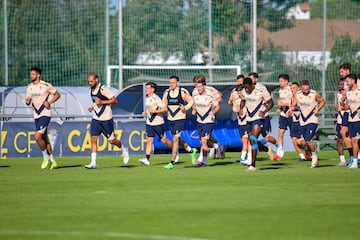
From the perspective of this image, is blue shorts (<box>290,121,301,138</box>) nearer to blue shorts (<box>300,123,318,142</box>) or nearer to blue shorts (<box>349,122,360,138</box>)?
blue shorts (<box>300,123,318,142</box>)

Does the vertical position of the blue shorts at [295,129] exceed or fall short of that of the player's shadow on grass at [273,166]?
it exceeds it

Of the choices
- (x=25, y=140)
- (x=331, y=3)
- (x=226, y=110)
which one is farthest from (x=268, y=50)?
(x=25, y=140)

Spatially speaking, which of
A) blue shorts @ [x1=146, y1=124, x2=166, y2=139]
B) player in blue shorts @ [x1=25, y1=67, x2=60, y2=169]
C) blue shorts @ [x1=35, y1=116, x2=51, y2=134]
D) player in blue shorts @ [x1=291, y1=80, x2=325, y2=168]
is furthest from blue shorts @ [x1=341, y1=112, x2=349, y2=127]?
blue shorts @ [x1=35, y1=116, x2=51, y2=134]

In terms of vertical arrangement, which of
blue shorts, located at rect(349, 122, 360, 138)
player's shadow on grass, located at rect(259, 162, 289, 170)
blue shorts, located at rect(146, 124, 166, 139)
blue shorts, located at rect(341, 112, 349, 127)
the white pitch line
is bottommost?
player's shadow on grass, located at rect(259, 162, 289, 170)

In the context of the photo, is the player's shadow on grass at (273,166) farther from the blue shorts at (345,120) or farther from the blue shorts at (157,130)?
the blue shorts at (157,130)

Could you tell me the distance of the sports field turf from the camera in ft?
38.3

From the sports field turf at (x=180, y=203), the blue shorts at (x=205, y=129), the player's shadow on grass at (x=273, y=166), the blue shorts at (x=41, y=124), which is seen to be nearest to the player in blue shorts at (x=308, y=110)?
the player's shadow on grass at (x=273, y=166)

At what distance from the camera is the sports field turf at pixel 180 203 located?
1169 centimetres

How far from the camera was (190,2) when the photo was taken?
1465 inches

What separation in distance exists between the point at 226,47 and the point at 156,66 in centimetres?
453

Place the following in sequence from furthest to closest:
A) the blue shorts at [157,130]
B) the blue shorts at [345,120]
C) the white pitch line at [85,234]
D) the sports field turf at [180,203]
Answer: the blue shorts at [157,130] → the blue shorts at [345,120] → the sports field turf at [180,203] → the white pitch line at [85,234]

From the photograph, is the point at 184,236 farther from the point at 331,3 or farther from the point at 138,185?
the point at 331,3

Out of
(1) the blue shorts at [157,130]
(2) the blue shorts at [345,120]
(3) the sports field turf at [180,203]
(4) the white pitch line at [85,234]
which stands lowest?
(3) the sports field turf at [180,203]

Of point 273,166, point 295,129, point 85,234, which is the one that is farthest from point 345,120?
point 85,234
